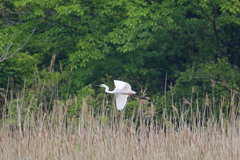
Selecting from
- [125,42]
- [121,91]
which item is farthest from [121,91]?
[125,42]

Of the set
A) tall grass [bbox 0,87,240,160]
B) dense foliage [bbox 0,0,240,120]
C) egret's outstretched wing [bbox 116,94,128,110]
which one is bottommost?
tall grass [bbox 0,87,240,160]

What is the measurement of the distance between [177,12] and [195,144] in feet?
23.3

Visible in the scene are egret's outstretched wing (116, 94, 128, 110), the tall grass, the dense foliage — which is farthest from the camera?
the dense foliage

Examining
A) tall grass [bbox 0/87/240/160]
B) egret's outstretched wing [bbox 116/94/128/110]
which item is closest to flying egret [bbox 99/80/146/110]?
egret's outstretched wing [bbox 116/94/128/110]

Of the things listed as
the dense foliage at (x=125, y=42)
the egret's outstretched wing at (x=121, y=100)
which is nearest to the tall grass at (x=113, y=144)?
the egret's outstretched wing at (x=121, y=100)

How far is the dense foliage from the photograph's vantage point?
1154 centimetres

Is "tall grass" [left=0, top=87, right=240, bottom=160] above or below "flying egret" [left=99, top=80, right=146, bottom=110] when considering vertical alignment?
below

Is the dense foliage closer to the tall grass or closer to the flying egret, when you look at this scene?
the flying egret

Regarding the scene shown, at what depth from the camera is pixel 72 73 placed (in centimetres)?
1254

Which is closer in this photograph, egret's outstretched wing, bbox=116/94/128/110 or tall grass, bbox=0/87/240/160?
tall grass, bbox=0/87/240/160

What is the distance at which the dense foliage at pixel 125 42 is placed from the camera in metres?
11.5

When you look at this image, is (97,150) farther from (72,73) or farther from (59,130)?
(72,73)

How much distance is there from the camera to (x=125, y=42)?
1205 cm

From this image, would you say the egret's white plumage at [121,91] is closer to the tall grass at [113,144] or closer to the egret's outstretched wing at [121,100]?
the egret's outstretched wing at [121,100]
